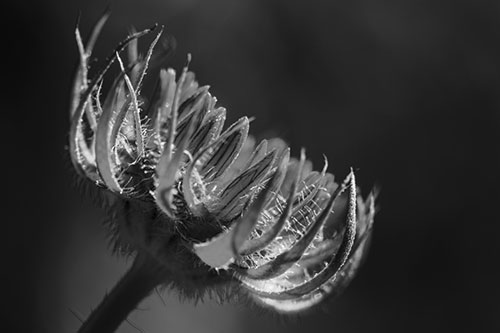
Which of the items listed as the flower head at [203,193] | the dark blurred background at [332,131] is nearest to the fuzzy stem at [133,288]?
the flower head at [203,193]

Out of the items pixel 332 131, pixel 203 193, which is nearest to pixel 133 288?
pixel 203 193

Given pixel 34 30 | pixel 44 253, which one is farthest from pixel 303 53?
pixel 44 253

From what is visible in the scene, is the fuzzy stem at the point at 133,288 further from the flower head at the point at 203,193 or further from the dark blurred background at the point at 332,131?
the dark blurred background at the point at 332,131

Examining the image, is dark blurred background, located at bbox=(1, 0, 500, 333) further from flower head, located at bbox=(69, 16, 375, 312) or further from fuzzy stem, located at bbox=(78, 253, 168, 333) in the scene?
flower head, located at bbox=(69, 16, 375, 312)

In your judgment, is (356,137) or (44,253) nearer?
(44,253)

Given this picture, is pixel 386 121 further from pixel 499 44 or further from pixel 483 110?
pixel 499 44
